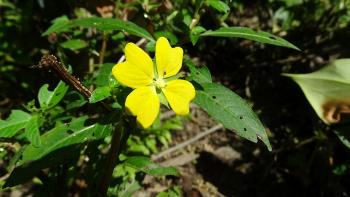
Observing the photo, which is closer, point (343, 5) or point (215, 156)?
point (215, 156)

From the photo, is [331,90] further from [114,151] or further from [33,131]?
[33,131]

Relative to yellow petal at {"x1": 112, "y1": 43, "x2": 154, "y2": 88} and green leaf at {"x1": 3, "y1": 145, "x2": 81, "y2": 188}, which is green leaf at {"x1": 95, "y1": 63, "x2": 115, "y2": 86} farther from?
green leaf at {"x1": 3, "y1": 145, "x2": 81, "y2": 188}

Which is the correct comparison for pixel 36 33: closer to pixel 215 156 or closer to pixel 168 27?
pixel 168 27

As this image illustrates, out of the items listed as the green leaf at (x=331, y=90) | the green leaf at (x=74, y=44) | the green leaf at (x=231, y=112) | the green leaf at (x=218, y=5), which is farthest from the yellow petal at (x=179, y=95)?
the green leaf at (x=331, y=90)

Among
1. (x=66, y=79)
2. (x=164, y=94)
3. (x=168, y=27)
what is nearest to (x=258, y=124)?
(x=164, y=94)

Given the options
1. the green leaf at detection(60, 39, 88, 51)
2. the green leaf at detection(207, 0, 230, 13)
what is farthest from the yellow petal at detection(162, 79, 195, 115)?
the green leaf at detection(60, 39, 88, 51)
